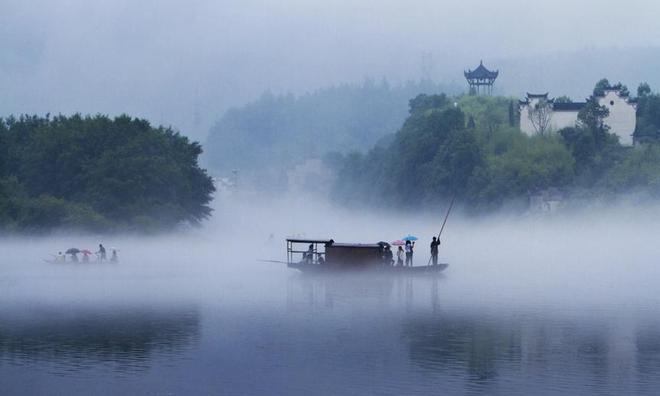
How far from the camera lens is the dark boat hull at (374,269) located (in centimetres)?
7444

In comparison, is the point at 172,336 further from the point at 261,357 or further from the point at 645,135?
the point at 645,135

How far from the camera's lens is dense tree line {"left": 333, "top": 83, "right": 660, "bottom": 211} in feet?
438

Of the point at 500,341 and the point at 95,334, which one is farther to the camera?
the point at 95,334

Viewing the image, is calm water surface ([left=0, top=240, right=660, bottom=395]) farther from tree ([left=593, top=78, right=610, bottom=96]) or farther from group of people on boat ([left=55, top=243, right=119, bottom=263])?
tree ([left=593, top=78, right=610, bottom=96])

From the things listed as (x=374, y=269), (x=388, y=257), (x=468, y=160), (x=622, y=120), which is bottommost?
(x=374, y=269)

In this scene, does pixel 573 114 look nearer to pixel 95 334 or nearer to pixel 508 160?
pixel 508 160

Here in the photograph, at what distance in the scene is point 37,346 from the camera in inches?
1815

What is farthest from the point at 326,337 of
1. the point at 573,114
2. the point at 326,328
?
the point at 573,114

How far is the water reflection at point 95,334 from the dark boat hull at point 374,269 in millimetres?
17400

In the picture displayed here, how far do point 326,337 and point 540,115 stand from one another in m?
113

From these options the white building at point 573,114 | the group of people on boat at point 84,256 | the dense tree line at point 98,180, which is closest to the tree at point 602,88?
the white building at point 573,114

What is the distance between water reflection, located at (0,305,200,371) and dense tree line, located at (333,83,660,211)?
75592 millimetres

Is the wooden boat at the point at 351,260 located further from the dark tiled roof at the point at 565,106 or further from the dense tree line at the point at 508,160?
the dark tiled roof at the point at 565,106

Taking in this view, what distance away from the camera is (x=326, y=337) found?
4884 cm
